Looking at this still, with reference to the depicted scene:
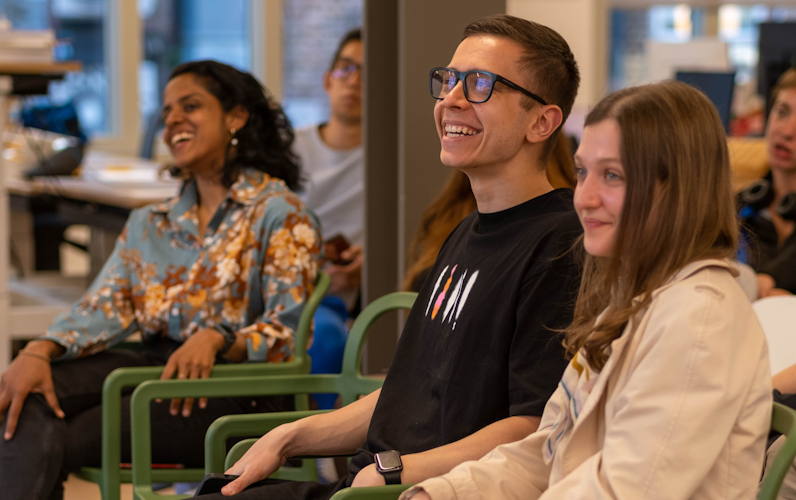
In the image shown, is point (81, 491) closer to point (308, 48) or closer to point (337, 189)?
point (337, 189)

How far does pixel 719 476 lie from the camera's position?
0.98 metres

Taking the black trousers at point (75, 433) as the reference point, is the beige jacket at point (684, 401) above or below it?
above

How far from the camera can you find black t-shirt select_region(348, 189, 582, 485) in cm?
125

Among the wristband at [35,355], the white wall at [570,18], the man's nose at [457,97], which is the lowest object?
the wristband at [35,355]

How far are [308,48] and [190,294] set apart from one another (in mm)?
5879

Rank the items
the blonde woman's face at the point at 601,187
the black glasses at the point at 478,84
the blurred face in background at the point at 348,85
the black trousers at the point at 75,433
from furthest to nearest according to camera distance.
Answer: the blurred face in background at the point at 348,85 → the black trousers at the point at 75,433 → the black glasses at the point at 478,84 → the blonde woman's face at the point at 601,187

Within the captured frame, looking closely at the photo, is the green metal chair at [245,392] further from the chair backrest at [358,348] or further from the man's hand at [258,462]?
the man's hand at [258,462]

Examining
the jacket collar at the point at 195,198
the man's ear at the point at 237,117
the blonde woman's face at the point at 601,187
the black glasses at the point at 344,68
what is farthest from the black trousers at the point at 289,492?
the black glasses at the point at 344,68

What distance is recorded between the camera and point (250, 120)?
7.59 ft

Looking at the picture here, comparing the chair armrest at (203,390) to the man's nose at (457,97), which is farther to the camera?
the chair armrest at (203,390)

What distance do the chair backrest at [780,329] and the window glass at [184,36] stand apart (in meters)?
5.84

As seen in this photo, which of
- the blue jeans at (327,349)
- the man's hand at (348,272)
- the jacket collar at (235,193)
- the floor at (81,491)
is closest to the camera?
the jacket collar at (235,193)

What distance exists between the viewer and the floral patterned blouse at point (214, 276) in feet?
6.75

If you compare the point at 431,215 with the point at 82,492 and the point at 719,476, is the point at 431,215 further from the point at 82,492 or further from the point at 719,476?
the point at 82,492
